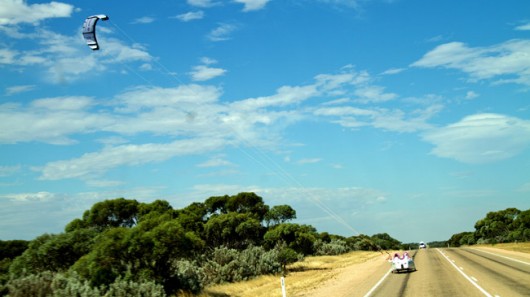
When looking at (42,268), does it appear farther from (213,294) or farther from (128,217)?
(128,217)

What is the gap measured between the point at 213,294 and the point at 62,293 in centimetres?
872

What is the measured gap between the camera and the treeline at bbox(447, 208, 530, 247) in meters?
80.3

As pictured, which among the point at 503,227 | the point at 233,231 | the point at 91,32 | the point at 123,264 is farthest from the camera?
the point at 503,227

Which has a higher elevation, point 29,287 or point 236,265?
point 29,287

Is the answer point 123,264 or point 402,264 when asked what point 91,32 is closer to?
point 123,264

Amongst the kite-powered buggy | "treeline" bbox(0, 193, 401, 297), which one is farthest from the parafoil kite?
the kite-powered buggy

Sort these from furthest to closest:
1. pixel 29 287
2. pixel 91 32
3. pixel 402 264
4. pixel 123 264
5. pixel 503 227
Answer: pixel 503 227 < pixel 402 264 < pixel 123 264 < pixel 29 287 < pixel 91 32

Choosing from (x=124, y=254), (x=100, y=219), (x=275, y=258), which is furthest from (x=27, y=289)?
(x=100, y=219)

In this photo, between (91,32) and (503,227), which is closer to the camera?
(91,32)

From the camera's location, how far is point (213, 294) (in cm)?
2473

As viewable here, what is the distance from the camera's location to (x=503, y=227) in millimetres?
A: 97312

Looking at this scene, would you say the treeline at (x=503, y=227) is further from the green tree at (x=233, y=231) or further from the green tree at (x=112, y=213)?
the green tree at (x=112, y=213)

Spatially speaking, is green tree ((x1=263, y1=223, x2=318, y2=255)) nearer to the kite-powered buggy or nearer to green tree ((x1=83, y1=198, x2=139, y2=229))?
green tree ((x1=83, y1=198, x2=139, y2=229))

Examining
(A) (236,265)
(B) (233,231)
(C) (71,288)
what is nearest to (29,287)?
(C) (71,288)
